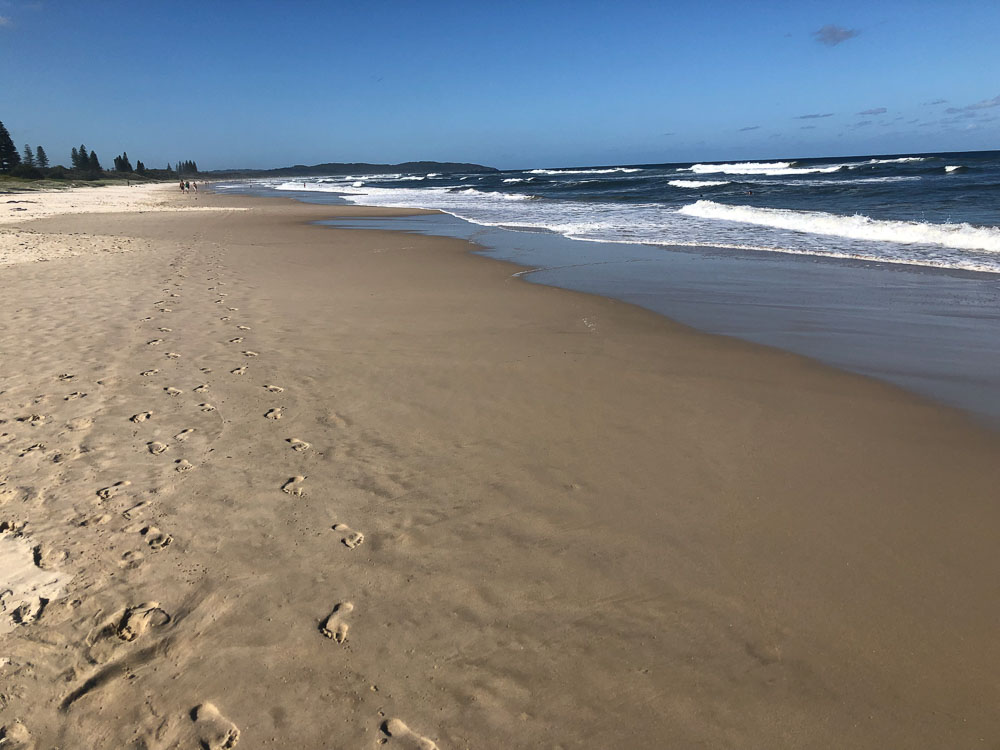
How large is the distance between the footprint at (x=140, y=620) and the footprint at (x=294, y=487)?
948 mm

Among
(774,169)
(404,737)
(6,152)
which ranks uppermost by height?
(6,152)

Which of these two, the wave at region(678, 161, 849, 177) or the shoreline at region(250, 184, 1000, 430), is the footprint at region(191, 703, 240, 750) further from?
the wave at region(678, 161, 849, 177)

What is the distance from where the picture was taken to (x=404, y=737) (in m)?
2.01

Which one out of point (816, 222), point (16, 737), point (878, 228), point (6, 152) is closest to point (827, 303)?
point (16, 737)

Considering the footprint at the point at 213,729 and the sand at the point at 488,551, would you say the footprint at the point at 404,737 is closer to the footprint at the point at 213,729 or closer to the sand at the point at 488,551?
the sand at the point at 488,551

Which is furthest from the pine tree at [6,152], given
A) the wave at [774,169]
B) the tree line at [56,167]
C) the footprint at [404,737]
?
the footprint at [404,737]

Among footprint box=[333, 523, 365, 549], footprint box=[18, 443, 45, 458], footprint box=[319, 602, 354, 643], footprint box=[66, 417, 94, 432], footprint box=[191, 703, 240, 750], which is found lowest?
footprint box=[191, 703, 240, 750]

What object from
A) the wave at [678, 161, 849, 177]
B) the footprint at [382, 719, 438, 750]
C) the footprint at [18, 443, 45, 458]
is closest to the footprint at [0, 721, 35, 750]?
the footprint at [382, 719, 438, 750]

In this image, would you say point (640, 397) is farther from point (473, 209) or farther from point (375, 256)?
point (473, 209)

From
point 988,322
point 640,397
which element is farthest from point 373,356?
point 988,322

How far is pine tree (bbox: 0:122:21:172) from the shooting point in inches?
2719

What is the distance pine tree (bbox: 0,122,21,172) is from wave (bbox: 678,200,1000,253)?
82593mm

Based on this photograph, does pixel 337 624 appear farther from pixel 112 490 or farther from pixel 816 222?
pixel 816 222

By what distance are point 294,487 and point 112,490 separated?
100 centimetres
